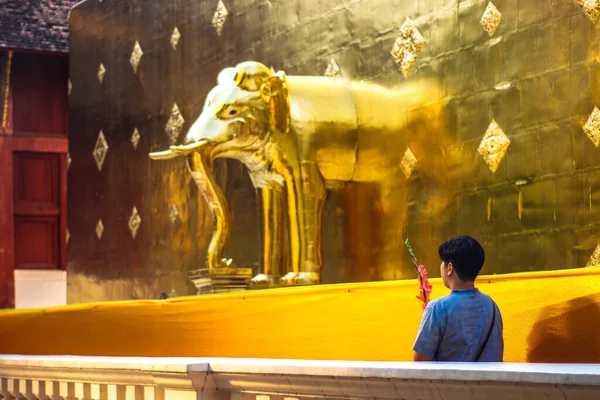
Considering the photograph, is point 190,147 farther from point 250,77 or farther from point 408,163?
point 408,163

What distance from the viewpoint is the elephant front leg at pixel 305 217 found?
19.2 ft

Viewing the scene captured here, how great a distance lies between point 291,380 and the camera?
2.10m

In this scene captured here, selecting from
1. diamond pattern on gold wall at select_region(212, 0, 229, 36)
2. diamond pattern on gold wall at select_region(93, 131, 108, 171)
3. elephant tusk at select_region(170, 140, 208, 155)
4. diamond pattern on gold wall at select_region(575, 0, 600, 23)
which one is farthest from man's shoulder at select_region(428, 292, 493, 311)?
diamond pattern on gold wall at select_region(93, 131, 108, 171)

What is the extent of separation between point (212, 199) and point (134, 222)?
2.37 meters

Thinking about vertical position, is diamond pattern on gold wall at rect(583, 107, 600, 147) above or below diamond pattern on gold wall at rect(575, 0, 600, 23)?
below

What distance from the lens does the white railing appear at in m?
1.55

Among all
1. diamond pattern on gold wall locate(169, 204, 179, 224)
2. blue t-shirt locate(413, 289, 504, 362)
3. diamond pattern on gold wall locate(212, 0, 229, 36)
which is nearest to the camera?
blue t-shirt locate(413, 289, 504, 362)

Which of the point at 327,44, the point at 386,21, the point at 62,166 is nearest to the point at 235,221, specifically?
the point at 327,44

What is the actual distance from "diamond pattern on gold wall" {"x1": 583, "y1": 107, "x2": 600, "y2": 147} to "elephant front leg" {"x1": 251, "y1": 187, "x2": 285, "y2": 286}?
80.8 inches

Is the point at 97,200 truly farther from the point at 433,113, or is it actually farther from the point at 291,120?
the point at 433,113

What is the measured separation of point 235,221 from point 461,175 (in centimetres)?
227

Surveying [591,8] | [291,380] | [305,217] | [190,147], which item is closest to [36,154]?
[190,147]

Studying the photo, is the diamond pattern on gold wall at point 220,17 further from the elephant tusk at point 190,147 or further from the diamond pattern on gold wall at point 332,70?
the elephant tusk at point 190,147

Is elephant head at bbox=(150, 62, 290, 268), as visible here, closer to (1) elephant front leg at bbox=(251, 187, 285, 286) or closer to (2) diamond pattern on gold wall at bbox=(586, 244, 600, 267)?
(1) elephant front leg at bbox=(251, 187, 285, 286)
